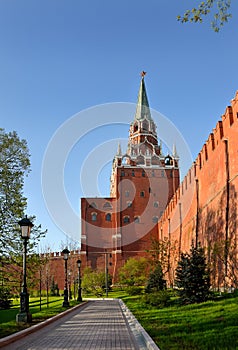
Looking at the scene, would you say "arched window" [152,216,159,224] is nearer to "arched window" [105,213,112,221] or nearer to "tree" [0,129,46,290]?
"arched window" [105,213,112,221]

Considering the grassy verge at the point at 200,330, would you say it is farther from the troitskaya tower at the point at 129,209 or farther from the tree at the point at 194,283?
the troitskaya tower at the point at 129,209

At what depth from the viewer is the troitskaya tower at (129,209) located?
5450 centimetres

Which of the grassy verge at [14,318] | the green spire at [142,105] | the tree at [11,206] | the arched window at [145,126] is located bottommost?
the grassy verge at [14,318]

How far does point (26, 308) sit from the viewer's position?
11977 mm

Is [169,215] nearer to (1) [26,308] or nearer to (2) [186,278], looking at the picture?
(2) [186,278]

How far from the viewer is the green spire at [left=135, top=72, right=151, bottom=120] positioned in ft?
230

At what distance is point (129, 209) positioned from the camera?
56.5m

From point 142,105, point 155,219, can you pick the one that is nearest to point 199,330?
point 155,219

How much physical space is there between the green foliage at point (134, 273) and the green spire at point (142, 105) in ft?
99.6

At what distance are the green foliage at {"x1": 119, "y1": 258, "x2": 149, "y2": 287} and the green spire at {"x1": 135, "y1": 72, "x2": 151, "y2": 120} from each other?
3036cm

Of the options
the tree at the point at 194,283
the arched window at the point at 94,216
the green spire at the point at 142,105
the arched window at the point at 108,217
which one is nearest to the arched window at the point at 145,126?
the green spire at the point at 142,105

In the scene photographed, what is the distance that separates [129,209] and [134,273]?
1313 cm

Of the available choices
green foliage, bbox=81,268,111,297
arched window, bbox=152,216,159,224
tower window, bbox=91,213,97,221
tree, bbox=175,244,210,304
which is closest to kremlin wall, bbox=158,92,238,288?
tree, bbox=175,244,210,304

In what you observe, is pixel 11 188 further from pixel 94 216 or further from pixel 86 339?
pixel 94 216
